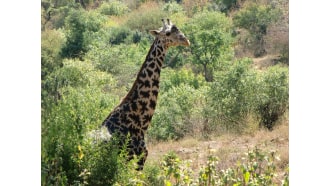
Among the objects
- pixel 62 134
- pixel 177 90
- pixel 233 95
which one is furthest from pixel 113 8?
pixel 62 134

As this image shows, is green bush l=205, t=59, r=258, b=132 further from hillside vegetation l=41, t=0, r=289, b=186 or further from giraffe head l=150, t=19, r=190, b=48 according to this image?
giraffe head l=150, t=19, r=190, b=48

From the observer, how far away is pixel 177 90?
9.80 m

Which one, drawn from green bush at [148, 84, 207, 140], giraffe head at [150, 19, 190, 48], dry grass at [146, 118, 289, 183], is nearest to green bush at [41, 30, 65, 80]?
giraffe head at [150, 19, 190, 48]

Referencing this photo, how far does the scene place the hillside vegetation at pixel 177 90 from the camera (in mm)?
5316

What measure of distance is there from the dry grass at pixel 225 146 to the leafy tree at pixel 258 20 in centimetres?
133

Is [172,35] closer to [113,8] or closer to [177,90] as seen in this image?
[113,8]

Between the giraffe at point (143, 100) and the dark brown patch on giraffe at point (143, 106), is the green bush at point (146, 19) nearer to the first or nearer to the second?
the giraffe at point (143, 100)

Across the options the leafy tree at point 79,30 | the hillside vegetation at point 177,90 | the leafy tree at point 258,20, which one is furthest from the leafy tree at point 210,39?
the leafy tree at point 79,30

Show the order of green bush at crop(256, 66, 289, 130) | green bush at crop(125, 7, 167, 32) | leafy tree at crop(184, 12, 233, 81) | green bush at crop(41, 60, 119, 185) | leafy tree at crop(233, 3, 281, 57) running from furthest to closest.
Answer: leafy tree at crop(184, 12, 233, 81) < leafy tree at crop(233, 3, 281, 57) < green bush at crop(256, 66, 289, 130) < green bush at crop(125, 7, 167, 32) < green bush at crop(41, 60, 119, 185)

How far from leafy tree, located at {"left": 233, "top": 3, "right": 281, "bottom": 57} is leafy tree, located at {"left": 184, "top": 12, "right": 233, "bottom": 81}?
0.68 ft

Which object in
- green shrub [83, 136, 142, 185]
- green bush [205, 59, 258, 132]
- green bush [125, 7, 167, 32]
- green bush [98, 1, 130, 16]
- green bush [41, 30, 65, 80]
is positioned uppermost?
green bush [98, 1, 130, 16]

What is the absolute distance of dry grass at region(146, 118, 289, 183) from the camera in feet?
24.3
